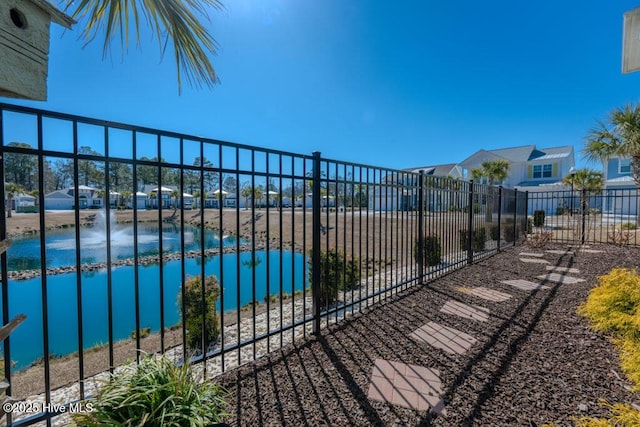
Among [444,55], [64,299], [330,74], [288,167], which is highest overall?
[444,55]

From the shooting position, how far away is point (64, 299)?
8.10 metres

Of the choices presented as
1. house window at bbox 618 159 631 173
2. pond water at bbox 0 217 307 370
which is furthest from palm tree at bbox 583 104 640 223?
house window at bbox 618 159 631 173

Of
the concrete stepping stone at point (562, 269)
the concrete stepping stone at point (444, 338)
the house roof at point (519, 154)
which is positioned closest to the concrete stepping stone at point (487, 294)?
the concrete stepping stone at point (444, 338)

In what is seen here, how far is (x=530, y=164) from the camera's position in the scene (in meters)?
25.9

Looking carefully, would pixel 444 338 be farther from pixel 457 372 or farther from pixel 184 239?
pixel 184 239

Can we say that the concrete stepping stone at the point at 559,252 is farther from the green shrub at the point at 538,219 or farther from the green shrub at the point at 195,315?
the green shrub at the point at 195,315

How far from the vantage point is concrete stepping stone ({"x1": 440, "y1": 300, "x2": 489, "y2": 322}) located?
3.28 metres

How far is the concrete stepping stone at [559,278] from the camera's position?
15.3 feet

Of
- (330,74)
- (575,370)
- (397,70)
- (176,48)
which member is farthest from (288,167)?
(397,70)

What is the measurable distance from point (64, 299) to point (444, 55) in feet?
45.7

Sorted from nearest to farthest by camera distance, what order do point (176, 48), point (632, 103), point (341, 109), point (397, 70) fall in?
point (176, 48), point (632, 103), point (397, 70), point (341, 109)

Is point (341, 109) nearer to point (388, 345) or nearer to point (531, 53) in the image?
point (531, 53)

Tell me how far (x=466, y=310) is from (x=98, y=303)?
29.9ft

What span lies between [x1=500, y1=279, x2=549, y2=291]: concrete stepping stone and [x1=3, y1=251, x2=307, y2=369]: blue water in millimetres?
3500
